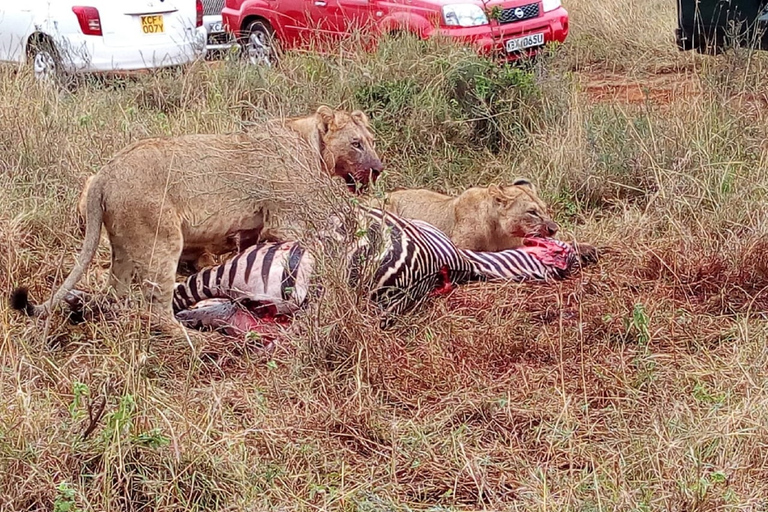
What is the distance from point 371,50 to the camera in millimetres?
9492

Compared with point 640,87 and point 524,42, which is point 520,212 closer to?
point 640,87

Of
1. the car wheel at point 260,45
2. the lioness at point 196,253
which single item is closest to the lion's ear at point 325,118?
the lioness at point 196,253

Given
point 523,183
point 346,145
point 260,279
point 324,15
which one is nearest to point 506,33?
point 324,15

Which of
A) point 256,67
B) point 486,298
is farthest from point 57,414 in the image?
point 256,67

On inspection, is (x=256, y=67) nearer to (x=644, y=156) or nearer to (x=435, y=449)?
(x=644, y=156)

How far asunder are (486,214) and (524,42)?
439 cm

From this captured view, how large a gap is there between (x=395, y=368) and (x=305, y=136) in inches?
74.0

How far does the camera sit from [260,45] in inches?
439

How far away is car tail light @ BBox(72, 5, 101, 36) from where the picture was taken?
1097 centimetres

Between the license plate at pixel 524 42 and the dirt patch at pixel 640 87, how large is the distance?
54 cm

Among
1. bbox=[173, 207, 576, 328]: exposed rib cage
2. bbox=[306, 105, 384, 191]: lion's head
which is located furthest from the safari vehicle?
bbox=[306, 105, 384, 191]: lion's head

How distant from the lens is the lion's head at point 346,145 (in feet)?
20.5

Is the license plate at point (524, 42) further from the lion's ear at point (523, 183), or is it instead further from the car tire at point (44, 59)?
the car tire at point (44, 59)

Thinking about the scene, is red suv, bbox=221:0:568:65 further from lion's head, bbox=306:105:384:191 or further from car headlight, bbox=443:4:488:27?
lion's head, bbox=306:105:384:191
